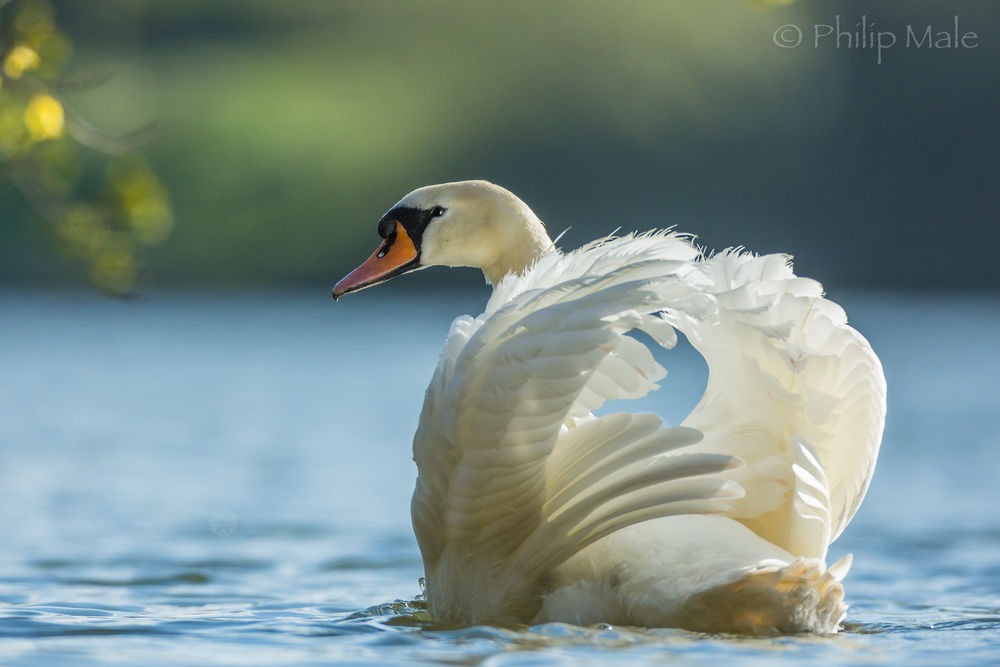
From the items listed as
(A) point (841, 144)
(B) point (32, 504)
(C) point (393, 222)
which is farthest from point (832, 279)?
(C) point (393, 222)

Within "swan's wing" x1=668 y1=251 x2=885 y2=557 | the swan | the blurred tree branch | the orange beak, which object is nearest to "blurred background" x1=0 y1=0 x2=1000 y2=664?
the blurred tree branch

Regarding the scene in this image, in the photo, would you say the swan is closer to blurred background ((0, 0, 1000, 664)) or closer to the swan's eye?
blurred background ((0, 0, 1000, 664))

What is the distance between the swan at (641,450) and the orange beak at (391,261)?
114cm

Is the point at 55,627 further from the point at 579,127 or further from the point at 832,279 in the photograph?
the point at 579,127

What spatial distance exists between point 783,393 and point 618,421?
579 mm

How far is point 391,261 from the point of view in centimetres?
562

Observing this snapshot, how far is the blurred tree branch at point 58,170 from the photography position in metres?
4.09

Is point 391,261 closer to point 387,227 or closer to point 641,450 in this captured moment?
point 387,227

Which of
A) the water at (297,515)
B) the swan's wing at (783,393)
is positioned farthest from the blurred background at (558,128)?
the swan's wing at (783,393)

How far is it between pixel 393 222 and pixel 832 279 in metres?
30.9

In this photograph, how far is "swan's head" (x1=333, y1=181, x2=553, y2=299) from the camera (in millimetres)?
5484

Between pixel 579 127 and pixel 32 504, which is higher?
pixel 579 127

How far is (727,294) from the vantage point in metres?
4.43

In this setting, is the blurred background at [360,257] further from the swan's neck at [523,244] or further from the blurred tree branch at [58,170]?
the swan's neck at [523,244]
